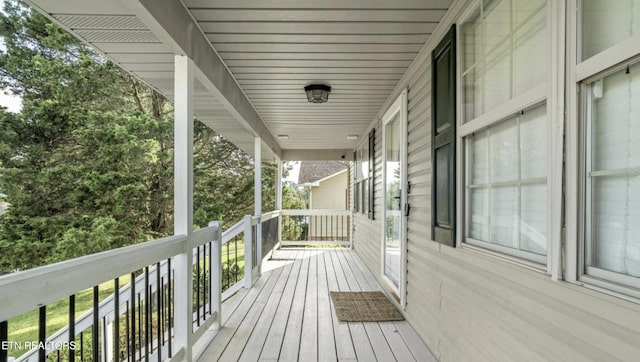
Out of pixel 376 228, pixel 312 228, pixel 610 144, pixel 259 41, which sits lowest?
pixel 312 228

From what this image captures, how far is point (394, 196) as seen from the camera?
4125 mm

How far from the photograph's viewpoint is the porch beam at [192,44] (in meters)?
1.84

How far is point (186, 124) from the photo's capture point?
7.86 feet

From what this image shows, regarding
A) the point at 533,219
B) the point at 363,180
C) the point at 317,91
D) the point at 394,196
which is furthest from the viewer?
the point at 363,180

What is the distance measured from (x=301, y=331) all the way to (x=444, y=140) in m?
1.95

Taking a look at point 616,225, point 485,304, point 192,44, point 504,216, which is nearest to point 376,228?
point 485,304

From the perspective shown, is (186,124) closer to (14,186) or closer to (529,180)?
(529,180)

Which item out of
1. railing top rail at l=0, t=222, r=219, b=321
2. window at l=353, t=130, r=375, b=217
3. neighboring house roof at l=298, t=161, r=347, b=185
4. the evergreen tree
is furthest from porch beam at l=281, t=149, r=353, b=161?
neighboring house roof at l=298, t=161, r=347, b=185

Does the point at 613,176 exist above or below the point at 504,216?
above

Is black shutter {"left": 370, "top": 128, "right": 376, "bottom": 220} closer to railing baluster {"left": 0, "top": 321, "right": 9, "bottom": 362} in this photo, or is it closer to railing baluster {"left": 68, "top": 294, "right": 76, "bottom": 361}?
railing baluster {"left": 68, "top": 294, "right": 76, "bottom": 361}

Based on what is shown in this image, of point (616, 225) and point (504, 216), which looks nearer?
point (616, 225)

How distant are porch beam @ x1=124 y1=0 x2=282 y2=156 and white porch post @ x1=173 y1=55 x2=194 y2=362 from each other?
0.51ft

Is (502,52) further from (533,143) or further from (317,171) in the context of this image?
(317,171)

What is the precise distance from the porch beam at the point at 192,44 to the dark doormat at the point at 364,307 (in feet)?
7.66
